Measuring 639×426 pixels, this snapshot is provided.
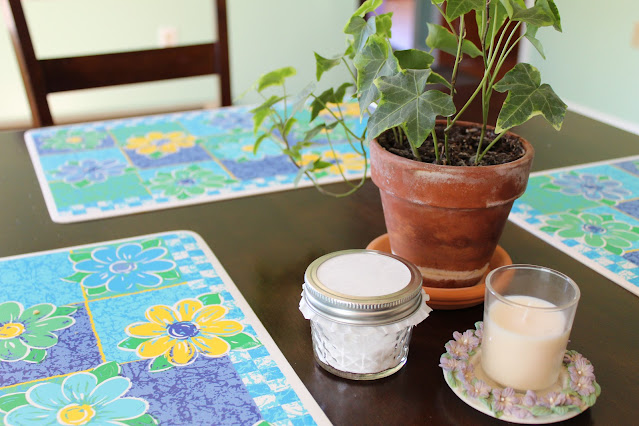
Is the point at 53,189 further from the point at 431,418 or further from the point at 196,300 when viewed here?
the point at 431,418

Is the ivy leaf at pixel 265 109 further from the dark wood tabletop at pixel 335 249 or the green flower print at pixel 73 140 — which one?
the green flower print at pixel 73 140

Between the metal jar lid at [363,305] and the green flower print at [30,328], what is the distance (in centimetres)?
30

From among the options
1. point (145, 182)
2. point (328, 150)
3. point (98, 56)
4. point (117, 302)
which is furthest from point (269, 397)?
point (98, 56)

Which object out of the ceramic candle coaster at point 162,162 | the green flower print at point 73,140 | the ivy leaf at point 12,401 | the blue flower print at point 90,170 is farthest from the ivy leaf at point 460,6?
the green flower print at point 73,140

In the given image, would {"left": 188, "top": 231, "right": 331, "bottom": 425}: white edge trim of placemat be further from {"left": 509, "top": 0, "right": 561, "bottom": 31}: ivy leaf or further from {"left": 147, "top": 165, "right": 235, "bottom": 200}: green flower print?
{"left": 509, "top": 0, "right": 561, "bottom": 31}: ivy leaf

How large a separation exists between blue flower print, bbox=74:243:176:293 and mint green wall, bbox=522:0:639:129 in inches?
102

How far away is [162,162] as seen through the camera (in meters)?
1.23

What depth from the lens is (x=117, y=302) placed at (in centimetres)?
80

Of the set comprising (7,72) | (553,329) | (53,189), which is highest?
(553,329)

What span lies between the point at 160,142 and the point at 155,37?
6.98 feet

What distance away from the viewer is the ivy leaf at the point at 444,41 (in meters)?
0.83

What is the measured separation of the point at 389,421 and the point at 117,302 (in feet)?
1.22

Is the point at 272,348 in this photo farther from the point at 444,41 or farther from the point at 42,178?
the point at 42,178

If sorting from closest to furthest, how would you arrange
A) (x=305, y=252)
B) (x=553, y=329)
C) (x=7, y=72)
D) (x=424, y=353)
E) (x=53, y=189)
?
(x=553, y=329), (x=424, y=353), (x=305, y=252), (x=53, y=189), (x=7, y=72)
